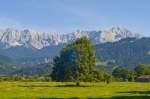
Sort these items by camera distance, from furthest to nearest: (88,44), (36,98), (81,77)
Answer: (88,44) → (81,77) → (36,98)

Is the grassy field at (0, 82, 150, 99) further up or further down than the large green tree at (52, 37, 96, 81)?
further down

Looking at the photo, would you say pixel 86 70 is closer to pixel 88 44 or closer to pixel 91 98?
pixel 88 44

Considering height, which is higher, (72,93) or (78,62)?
(78,62)

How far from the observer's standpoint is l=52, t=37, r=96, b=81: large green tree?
397 ft

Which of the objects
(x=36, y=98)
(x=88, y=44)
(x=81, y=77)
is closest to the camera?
(x=36, y=98)

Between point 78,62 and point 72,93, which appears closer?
point 72,93

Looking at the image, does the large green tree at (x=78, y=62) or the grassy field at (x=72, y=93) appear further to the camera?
the large green tree at (x=78, y=62)

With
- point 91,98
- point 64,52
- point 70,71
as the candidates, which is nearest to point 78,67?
point 70,71

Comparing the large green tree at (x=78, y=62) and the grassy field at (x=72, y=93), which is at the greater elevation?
the large green tree at (x=78, y=62)

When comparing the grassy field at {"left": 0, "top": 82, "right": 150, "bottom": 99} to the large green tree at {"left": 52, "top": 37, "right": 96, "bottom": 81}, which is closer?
the grassy field at {"left": 0, "top": 82, "right": 150, "bottom": 99}

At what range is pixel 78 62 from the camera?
122312 mm

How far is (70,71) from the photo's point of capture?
4771 inches

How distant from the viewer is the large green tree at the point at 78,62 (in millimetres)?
121062

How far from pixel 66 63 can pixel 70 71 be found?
3.70m
